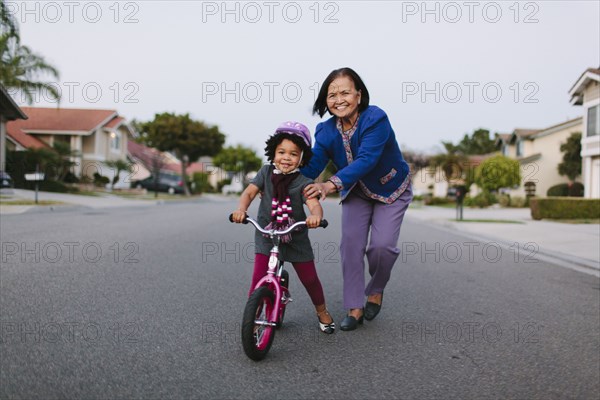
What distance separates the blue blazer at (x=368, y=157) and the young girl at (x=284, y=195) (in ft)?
0.92

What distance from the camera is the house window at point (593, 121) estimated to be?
2473 cm

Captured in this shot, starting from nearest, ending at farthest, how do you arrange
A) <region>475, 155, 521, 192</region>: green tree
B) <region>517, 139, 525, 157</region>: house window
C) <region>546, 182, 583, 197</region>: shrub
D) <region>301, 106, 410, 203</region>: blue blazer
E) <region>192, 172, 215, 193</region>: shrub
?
<region>301, 106, 410, 203</region>: blue blazer
<region>475, 155, 521, 192</region>: green tree
<region>546, 182, 583, 197</region>: shrub
<region>517, 139, 525, 157</region>: house window
<region>192, 172, 215, 193</region>: shrub

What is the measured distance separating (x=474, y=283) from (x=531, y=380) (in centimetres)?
343

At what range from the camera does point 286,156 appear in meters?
3.64

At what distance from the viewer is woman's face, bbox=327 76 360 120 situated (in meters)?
3.96

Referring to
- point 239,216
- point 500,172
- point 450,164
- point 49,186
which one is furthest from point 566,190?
point 239,216

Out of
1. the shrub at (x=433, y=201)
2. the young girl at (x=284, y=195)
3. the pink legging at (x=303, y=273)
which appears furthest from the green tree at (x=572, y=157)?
the young girl at (x=284, y=195)

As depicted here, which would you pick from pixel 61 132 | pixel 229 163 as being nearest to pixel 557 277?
pixel 61 132

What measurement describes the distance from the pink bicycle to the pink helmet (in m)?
0.58

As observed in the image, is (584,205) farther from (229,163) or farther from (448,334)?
(229,163)

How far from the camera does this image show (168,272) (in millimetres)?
6488

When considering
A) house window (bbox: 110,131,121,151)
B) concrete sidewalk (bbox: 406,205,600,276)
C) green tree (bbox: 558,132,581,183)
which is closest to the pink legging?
concrete sidewalk (bbox: 406,205,600,276)

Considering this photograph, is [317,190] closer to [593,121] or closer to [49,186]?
[593,121]

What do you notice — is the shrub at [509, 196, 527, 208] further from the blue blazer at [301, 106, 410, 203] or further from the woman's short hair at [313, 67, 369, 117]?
the woman's short hair at [313, 67, 369, 117]
